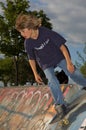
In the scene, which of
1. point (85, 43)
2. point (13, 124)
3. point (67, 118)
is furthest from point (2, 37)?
point (67, 118)

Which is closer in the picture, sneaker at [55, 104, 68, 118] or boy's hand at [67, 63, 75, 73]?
boy's hand at [67, 63, 75, 73]

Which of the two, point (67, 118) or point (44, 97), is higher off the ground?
point (67, 118)

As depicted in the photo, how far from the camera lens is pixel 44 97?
6.76 meters

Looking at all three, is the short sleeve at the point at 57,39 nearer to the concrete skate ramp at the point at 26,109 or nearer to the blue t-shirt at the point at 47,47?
the blue t-shirt at the point at 47,47

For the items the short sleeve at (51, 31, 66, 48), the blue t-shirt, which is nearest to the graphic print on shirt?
the blue t-shirt

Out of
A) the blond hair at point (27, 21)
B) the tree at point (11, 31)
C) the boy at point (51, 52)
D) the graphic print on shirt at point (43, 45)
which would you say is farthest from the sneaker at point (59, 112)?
the tree at point (11, 31)

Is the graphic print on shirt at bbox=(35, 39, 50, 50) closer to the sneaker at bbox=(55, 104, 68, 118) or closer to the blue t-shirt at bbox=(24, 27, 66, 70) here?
the blue t-shirt at bbox=(24, 27, 66, 70)

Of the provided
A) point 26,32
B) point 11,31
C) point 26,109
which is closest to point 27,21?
point 26,32

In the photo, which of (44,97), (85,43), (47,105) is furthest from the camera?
(85,43)

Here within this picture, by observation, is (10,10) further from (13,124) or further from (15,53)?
(13,124)

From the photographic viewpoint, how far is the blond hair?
5.07 meters

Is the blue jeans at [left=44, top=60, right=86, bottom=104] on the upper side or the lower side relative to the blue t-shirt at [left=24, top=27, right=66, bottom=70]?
lower

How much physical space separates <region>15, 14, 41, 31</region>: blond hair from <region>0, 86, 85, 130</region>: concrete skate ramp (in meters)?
1.48

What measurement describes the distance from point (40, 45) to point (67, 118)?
119 centimetres
